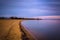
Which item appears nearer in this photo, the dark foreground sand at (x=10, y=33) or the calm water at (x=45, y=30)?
the dark foreground sand at (x=10, y=33)

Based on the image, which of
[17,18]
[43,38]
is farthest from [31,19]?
[43,38]

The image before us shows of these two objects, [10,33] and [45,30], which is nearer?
[10,33]

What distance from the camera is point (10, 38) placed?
1894 mm

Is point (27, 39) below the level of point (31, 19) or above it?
above

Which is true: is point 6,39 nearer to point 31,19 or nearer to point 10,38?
point 10,38

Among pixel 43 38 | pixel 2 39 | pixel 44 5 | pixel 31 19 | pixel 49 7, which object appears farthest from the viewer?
pixel 31 19

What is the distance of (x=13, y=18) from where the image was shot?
4.74 meters

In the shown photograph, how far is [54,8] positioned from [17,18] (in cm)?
121

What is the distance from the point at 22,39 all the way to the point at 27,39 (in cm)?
5

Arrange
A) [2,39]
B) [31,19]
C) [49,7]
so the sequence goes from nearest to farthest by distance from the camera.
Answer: [2,39]
[49,7]
[31,19]

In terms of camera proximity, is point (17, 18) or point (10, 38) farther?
point (17, 18)

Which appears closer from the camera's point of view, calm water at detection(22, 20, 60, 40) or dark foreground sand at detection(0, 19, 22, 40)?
dark foreground sand at detection(0, 19, 22, 40)

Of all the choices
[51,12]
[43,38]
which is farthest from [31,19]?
[43,38]

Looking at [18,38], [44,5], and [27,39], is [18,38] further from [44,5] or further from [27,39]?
[44,5]
